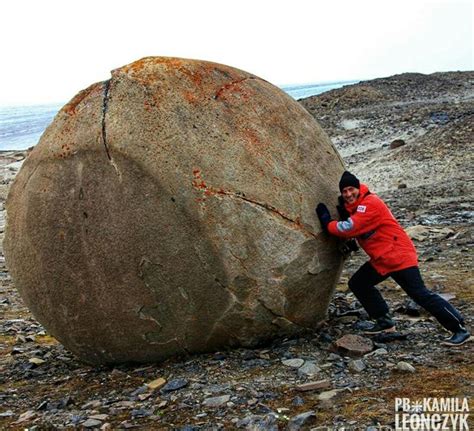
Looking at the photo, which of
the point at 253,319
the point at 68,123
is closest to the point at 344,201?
the point at 253,319

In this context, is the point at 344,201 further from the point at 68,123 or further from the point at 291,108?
the point at 68,123

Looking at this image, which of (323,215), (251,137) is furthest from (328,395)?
(251,137)

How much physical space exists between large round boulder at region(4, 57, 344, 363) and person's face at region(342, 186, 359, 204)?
0.15 metres

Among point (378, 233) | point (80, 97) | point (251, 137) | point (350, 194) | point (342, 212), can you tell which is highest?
point (80, 97)

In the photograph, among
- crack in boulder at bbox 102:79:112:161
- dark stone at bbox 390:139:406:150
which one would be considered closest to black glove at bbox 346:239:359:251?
crack in boulder at bbox 102:79:112:161

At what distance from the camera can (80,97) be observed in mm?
5852

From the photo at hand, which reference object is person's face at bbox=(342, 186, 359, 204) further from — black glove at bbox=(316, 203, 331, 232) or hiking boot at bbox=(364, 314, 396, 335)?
hiking boot at bbox=(364, 314, 396, 335)

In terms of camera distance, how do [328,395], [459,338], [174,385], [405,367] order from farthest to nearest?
[459,338]
[174,385]
[405,367]
[328,395]

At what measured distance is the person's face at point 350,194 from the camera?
18.7 ft

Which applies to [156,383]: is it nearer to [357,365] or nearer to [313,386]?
[313,386]

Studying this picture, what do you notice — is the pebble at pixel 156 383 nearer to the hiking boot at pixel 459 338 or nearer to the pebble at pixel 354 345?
the pebble at pixel 354 345

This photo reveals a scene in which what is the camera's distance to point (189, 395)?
198 inches

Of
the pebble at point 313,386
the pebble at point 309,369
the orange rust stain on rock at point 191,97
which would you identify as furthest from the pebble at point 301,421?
the orange rust stain on rock at point 191,97

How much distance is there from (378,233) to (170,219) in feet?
6.16
